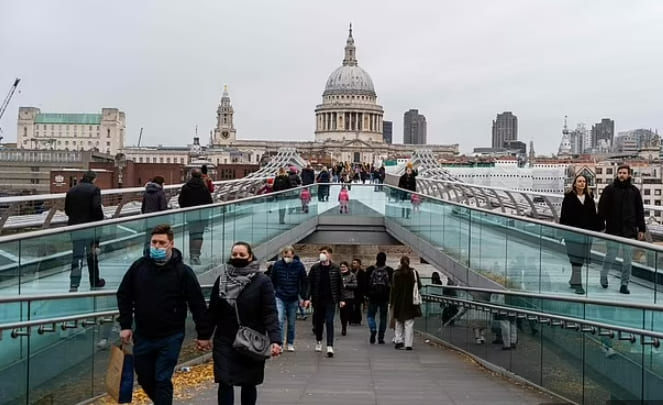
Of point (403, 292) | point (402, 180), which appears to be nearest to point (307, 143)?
point (402, 180)

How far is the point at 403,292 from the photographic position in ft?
44.0

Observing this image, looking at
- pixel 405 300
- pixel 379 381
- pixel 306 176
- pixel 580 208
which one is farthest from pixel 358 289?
pixel 306 176

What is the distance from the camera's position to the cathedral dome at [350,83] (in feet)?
621

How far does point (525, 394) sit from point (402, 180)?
15245mm

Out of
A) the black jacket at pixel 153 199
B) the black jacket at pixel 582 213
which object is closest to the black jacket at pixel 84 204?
the black jacket at pixel 153 199

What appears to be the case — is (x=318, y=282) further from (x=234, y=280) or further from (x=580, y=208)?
(x=234, y=280)

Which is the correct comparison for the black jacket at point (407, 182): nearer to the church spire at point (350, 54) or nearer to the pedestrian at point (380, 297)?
the pedestrian at point (380, 297)

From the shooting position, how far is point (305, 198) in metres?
25.1

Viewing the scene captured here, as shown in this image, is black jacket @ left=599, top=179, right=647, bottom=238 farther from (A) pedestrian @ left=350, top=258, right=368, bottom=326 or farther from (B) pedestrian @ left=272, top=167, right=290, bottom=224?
(B) pedestrian @ left=272, top=167, right=290, bottom=224

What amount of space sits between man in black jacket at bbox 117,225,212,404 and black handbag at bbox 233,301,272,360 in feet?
0.77

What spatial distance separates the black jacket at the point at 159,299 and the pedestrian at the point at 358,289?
8.58 metres

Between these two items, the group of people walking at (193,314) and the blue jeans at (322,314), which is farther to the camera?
the blue jeans at (322,314)

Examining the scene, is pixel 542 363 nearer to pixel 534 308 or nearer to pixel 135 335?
pixel 534 308

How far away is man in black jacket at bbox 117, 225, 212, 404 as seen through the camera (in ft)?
22.7
